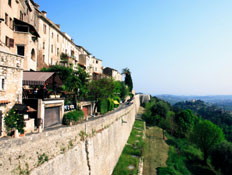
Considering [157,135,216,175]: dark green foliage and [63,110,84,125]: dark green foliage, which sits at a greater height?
[63,110,84,125]: dark green foliage

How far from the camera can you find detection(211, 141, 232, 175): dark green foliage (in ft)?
96.7

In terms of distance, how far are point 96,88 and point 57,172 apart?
20172 mm

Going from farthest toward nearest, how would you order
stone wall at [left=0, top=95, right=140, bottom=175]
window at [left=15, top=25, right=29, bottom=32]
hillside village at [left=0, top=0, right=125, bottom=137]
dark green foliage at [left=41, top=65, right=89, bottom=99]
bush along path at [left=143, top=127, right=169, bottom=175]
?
bush along path at [left=143, top=127, right=169, bottom=175] → dark green foliage at [left=41, top=65, right=89, bottom=99] → window at [left=15, top=25, right=29, bottom=32] → hillside village at [left=0, top=0, right=125, bottom=137] → stone wall at [left=0, top=95, right=140, bottom=175]

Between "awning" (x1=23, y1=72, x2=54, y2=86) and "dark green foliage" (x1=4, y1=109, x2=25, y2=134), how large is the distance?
12.1ft

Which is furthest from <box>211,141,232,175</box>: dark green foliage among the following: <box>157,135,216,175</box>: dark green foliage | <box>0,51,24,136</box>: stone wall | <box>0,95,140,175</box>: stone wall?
<box>0,51,24,136</box>: stone wall

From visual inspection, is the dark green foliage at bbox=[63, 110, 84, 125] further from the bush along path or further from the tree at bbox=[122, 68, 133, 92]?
the tree at bbox=[122, 68, 133, 92]

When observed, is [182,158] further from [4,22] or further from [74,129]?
[4,22]

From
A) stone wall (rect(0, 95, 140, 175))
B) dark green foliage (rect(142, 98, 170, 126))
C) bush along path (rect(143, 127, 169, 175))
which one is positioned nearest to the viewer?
stone wall (rect(0, 95, 140, 175))

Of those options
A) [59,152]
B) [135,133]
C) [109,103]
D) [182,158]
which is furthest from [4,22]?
[182,158]

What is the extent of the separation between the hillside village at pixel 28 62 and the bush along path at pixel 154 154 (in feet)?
36.4

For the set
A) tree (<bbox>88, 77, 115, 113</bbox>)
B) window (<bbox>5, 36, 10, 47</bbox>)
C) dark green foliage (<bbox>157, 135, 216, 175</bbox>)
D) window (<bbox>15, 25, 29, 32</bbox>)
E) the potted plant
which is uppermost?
window (<bbox>15, 25, 29, 32</bbox>)

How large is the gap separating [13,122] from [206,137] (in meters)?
39.4

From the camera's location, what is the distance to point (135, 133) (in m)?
38.5

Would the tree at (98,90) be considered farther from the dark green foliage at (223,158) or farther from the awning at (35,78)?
the dark green foliage at (223,158)
